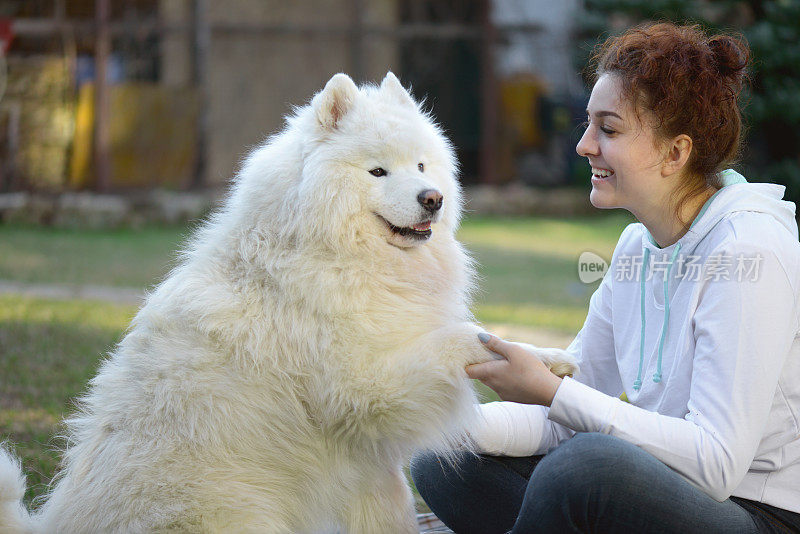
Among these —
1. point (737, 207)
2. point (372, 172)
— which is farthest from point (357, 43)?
point (737, 207)

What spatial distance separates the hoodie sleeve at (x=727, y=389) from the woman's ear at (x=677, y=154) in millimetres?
320

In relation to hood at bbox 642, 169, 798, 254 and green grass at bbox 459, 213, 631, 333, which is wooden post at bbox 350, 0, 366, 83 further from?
hood at bbox 642, 169, 798, 254

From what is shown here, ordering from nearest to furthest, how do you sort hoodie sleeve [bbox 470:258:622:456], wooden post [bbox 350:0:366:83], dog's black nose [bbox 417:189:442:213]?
dog's black nose [bbox 417:189:442:213], hoodie sleeve [bbox 470:258:622:456], wooden post [bbox 350:0:366:83]

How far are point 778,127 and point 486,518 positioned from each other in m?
11.1

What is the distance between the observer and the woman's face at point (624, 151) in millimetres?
2441

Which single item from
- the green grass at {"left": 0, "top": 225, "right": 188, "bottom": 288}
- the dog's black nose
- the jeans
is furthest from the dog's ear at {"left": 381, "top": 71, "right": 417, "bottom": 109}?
the green grass at {"left": 0, "top": 225, "right": 188, "bottom": 288}

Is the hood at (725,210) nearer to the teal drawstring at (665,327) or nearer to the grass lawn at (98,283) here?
the teal drawstring at (665,327)

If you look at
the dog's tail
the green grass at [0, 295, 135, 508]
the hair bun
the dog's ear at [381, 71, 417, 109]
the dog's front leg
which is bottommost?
the green grass at [0, 295, 135, 508]

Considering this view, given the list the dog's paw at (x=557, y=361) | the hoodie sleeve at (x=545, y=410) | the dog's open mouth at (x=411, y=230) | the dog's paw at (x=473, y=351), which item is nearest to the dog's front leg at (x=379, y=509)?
the hoodie sleeve at (x=545, y=410)

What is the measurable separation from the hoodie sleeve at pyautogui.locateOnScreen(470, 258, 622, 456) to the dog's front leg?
12.5 inches

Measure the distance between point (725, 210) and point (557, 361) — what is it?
625 mm

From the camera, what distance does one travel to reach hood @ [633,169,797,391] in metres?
2.32

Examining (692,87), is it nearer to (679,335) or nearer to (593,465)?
(679,335)

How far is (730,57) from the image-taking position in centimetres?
246
